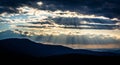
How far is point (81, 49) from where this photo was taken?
143625mm

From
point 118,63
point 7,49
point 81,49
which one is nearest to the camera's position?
point 118,63

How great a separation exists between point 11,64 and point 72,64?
1958 cm

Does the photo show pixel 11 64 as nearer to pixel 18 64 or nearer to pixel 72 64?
pixel 18 64

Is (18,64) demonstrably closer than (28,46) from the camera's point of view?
Yes

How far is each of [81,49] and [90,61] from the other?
136 ft

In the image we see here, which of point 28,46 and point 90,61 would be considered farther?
point 28,46

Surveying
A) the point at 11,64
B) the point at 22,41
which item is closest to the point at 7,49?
the point at 22,41

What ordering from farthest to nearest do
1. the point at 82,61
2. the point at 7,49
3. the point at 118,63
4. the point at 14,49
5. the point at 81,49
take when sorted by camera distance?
1. the point at 81,49
2. the point at 14,49
3. the point at 7,49
4. the point at 82,61
5. the point at 118,63

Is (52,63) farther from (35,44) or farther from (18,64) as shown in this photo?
(35,44)

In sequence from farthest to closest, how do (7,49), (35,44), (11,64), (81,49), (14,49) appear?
(35,44), (81,49), (14,49), (7,49), (11,64)

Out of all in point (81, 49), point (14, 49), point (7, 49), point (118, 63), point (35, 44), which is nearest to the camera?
point (118, 63)

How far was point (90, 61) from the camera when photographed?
10231 cm

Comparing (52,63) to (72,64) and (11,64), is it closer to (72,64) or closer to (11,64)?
(72,64)

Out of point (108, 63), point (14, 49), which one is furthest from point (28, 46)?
point (108, 63)
